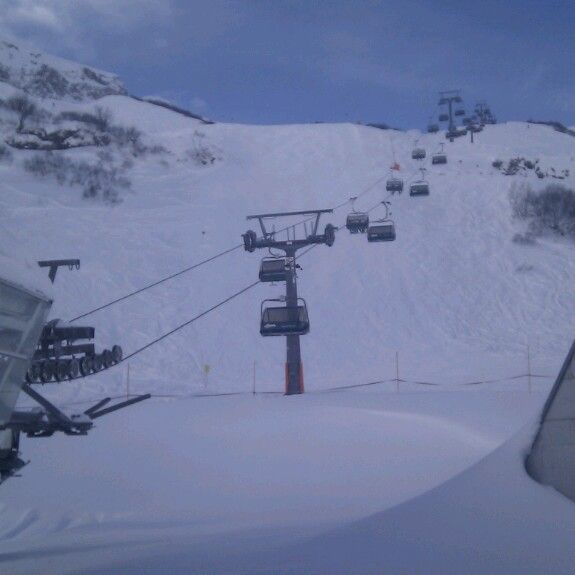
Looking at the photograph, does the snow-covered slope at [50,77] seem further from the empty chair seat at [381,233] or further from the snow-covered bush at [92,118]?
the empty chair seat at [381,233]

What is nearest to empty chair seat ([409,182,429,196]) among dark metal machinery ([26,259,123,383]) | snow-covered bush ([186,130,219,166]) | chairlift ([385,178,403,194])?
chairlift ([385,178,403,194])

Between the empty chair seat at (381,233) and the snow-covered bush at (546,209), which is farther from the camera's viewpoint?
the snow-covered bush at (546,209)

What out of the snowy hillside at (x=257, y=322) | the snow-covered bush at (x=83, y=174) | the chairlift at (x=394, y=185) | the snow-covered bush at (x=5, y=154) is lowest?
the snowy hillside at (x=257, y=322)

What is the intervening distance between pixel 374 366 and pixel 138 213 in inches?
873

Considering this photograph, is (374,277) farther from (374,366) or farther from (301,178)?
(301,178)

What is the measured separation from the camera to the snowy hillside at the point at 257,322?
8305mm

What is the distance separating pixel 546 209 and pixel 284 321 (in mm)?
29621

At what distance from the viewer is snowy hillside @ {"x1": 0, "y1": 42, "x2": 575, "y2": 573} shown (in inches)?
327

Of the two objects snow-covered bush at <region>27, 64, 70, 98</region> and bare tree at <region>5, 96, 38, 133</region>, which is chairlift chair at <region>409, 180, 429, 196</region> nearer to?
bare tree at <region>5, 96, 38, 133</region>

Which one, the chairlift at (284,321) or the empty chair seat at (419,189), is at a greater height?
the empty chair seat at (419,189)

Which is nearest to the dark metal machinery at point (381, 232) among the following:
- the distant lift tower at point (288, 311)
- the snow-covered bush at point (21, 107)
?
the distant lift tower at point (288, 311)

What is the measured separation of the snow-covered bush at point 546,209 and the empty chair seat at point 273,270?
24935 millimetres

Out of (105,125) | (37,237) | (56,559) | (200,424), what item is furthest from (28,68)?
(56,559)

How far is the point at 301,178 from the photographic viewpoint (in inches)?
1998
